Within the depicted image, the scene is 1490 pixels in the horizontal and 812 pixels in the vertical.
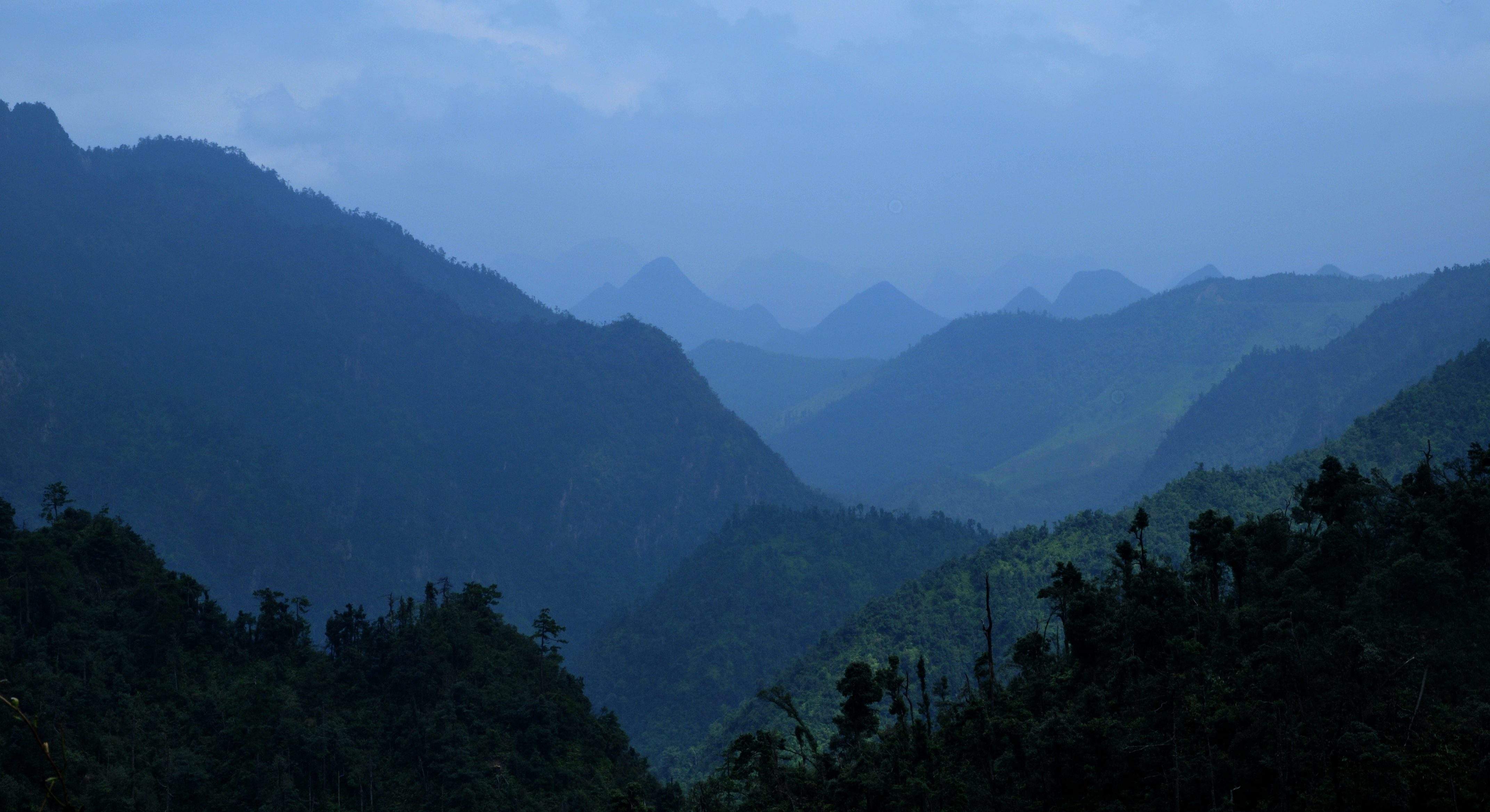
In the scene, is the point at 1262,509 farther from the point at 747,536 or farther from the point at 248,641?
the point at 248,641

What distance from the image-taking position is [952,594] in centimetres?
10612

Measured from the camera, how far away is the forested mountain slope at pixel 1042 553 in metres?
99.1

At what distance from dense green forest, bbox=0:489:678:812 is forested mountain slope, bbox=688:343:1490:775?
38345 mm

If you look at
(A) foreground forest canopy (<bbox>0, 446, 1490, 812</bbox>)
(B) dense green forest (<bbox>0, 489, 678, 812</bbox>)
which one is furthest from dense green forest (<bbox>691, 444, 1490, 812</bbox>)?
(B) dense green forest (<bbox>0, 489, 678, 812</bbox>)

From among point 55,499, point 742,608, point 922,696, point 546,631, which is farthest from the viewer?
point 742,608

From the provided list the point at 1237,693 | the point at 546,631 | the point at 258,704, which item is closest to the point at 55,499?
the point at 258,704

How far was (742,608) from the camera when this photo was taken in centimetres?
14188

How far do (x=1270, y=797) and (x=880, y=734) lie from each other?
62.6ft

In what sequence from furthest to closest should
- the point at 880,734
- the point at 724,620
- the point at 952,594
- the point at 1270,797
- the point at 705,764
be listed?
1. the point at 724,620
2. the point at 952,594
3. the point at 705,764
4. the point at 880,734
5. the point at 1270,797

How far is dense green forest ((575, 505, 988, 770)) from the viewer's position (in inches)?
5089

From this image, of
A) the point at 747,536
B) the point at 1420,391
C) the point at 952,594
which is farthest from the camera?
the point at 747,536

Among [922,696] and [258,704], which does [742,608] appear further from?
[922,696]

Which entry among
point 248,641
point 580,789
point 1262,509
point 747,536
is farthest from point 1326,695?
point 747,536

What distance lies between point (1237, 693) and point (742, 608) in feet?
365
